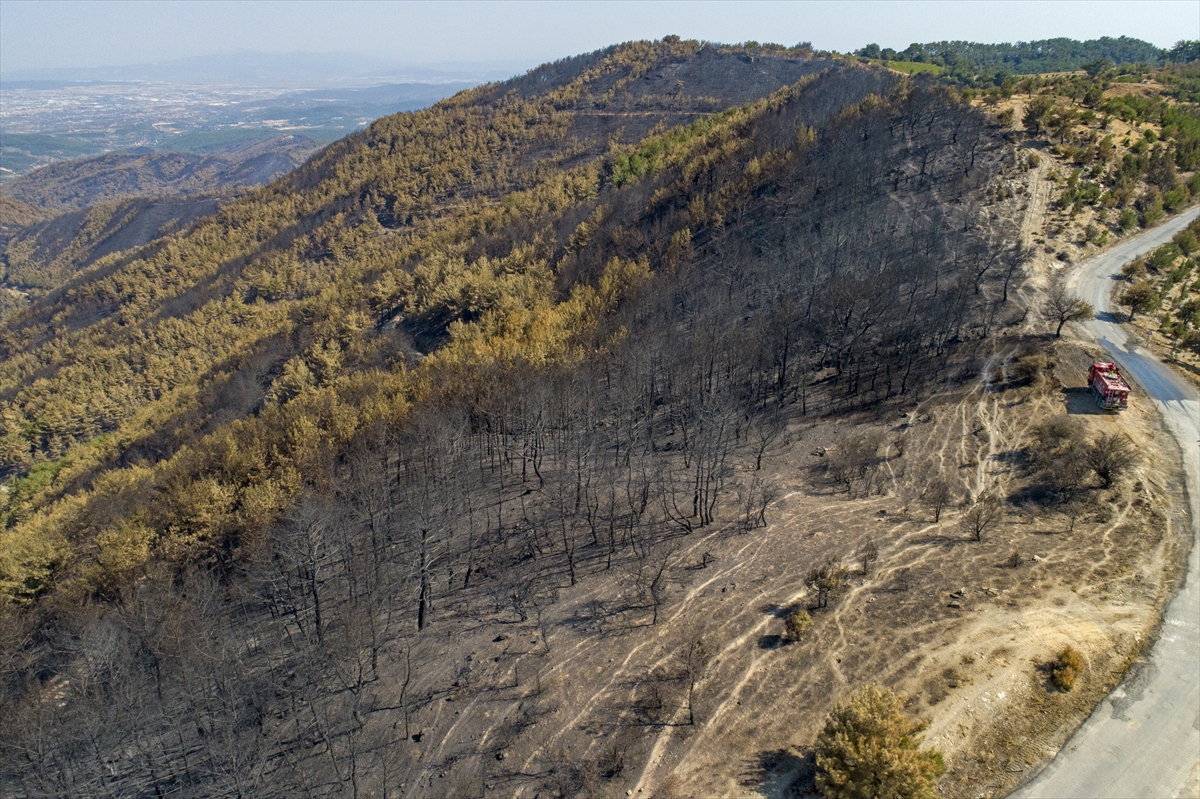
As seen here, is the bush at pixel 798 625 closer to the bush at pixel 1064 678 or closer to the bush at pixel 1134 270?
the bush at pixel 1064 678

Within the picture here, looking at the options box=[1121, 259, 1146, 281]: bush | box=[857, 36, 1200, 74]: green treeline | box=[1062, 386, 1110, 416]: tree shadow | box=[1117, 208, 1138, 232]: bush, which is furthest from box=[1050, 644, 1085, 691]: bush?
box=[857, 36, 1200, 74]: green treeline

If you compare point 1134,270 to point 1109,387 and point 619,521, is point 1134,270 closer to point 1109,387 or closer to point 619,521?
point 1109,387

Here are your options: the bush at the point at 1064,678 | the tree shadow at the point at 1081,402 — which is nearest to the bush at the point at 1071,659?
the bush at the point at 1064,678

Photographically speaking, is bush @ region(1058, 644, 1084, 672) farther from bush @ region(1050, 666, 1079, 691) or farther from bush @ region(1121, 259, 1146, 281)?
bush @ region(1121, 259, 1146, 281)

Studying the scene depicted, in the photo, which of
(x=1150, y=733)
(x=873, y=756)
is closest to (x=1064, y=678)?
(x=1150, y=733)

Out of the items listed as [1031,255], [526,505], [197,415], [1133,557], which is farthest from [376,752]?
[197,415]
